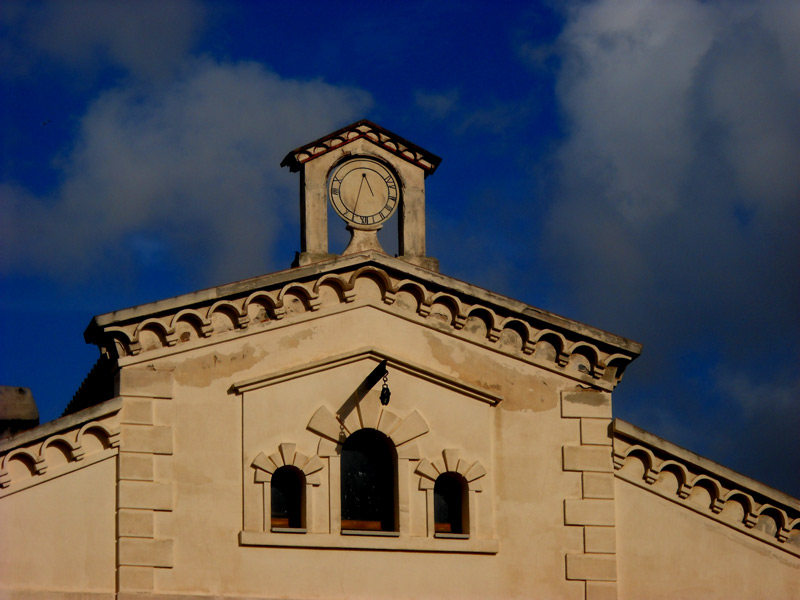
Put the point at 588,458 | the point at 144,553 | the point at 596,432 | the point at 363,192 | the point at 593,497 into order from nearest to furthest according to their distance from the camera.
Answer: the point at 144,553, the point at 593,497, the point at 588,458, the point at 596,432, the point at 363,192

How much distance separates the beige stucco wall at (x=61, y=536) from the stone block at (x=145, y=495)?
0.52 ft

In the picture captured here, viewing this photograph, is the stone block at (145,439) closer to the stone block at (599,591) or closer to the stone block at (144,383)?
the stone block at (144,383)

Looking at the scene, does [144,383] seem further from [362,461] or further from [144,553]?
[362,461]

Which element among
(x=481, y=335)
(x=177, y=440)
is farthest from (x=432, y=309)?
(x=177, y=440)

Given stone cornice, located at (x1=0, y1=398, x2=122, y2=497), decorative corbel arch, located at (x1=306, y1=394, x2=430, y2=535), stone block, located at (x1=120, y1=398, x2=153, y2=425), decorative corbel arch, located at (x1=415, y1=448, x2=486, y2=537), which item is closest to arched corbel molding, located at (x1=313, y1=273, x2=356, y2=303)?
decorative corbel arch, located at (x1=306, y1=394, x2=430, y2=535)

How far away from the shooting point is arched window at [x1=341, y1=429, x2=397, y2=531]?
2441 cm

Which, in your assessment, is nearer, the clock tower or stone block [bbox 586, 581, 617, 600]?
stone block [bbox 586, 581, 617, 600]

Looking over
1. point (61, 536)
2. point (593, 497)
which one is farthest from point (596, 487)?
point (61, 536)

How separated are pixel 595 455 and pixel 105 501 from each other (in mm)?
7012

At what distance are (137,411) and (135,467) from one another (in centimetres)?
79

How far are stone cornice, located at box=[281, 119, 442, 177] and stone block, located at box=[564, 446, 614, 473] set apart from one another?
481 cm

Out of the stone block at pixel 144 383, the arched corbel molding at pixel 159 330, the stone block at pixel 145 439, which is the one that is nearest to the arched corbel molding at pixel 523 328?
the arched corbel molding at pixel 159 330

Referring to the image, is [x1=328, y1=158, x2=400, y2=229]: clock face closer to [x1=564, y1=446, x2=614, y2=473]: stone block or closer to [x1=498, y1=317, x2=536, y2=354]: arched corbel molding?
[x1=498, y1=317, x2=536, y2=354]: arched corbel molding

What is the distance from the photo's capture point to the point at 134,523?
76.5 ft
